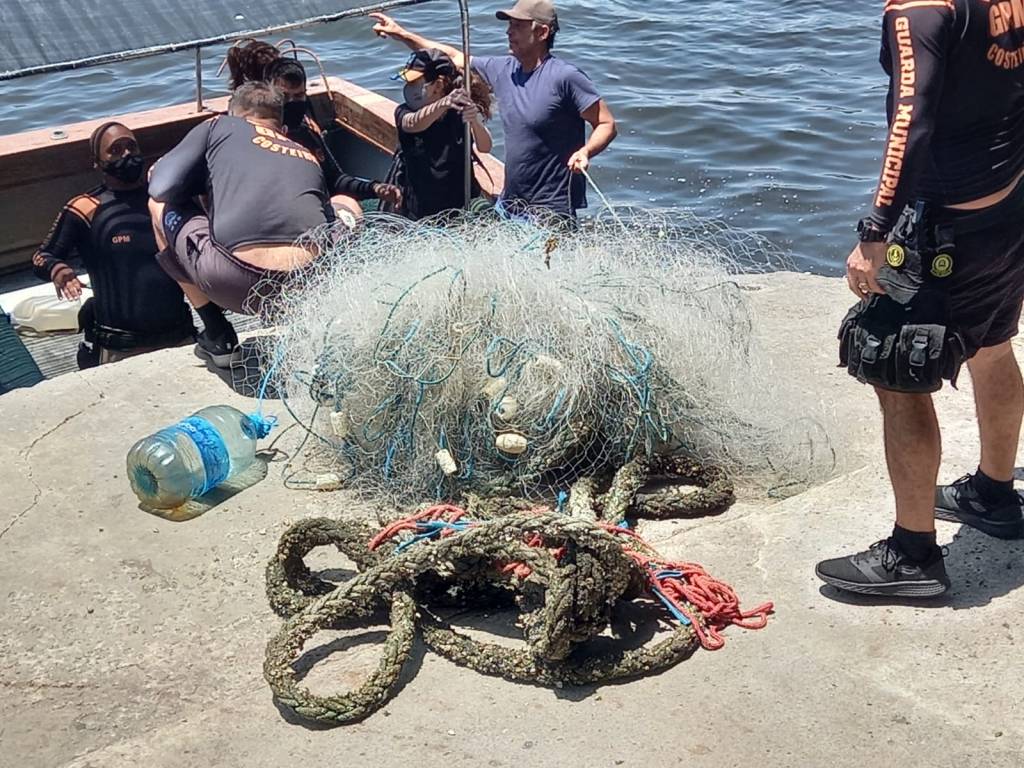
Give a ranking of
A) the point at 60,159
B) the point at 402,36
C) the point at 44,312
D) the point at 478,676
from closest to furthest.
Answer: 1. the point at 478,676
2. the point at 402,36
3. the point at 44,312
4. the point at 60,159

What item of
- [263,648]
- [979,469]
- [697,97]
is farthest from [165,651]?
[697,97]

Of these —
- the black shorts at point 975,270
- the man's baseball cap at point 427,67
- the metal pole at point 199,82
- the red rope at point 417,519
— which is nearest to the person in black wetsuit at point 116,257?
the man's baseball cap at point 427,67

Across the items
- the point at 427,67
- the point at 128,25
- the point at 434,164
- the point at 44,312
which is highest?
the point at 128,25

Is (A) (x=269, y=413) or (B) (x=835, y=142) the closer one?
(A) (x=269, y=413)

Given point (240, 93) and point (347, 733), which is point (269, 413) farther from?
point (347, 733)

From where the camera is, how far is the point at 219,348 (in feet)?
18.8

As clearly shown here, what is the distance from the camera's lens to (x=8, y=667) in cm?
371

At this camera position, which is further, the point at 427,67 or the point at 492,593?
the point at 427,67

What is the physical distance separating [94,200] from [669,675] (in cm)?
459

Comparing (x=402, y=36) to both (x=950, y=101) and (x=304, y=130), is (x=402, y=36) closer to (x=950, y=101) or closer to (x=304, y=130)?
(x=304, y=130)

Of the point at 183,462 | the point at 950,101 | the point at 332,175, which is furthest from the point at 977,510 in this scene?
the point at 332,175

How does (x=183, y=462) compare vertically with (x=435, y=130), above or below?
below

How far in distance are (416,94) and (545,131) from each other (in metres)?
0.79

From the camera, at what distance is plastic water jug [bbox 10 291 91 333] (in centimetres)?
788
